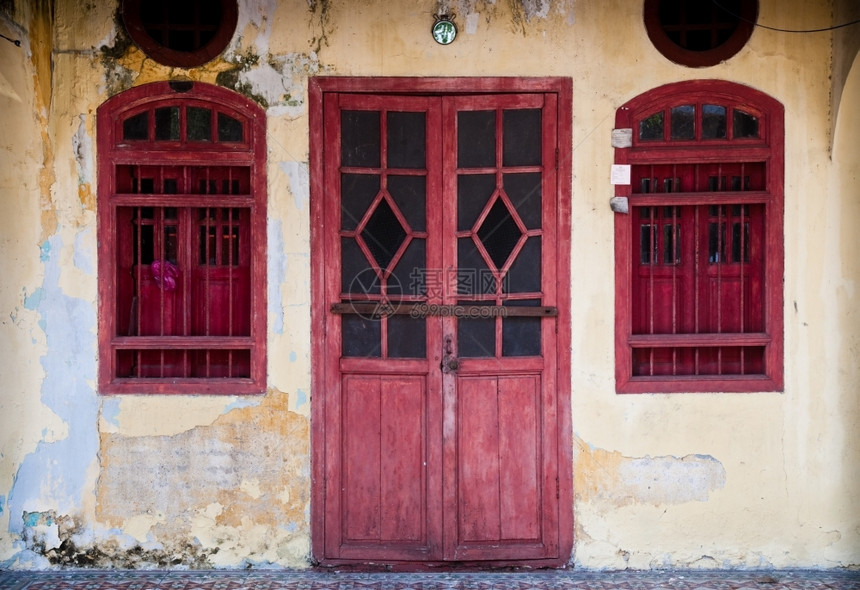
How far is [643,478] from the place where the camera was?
4406 mm

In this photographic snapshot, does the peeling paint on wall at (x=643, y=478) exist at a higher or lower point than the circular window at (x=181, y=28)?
lower

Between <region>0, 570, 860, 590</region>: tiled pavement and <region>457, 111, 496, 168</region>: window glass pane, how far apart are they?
2.24 m

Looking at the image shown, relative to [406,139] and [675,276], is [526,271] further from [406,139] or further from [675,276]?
[406,139]

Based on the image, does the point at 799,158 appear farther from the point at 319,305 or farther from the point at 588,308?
the point at 319,305

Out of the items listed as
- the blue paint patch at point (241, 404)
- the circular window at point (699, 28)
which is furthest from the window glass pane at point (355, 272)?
the circular window at point (699, 28)

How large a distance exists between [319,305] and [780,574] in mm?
2887

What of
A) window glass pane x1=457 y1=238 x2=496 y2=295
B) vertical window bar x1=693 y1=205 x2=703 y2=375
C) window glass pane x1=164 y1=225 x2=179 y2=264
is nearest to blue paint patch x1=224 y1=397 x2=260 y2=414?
window glass pane x1=164 y1=225 x2=179 y2=264

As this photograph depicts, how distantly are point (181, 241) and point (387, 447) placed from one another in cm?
160

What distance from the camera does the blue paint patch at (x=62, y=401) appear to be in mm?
4359

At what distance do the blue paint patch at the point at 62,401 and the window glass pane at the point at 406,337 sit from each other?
161 centimetres

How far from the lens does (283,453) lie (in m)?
4.40

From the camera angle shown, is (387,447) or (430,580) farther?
(387,447)

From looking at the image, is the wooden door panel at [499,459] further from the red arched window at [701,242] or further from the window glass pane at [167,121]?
the window glass pane at [167,121]

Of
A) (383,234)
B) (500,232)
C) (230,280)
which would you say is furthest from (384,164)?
(230,280)
